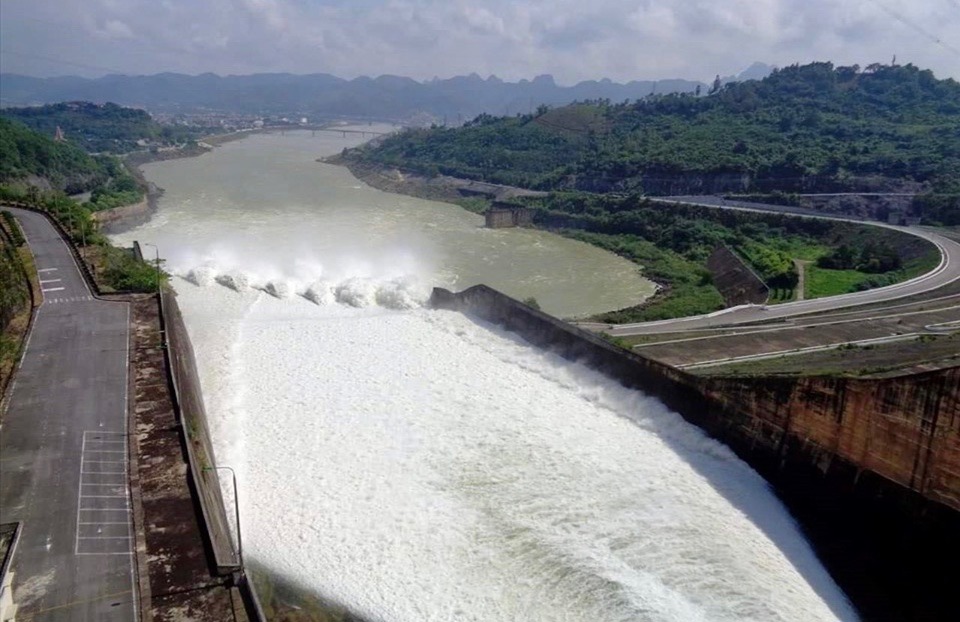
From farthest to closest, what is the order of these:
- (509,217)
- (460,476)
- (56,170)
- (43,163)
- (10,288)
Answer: (56,170), (43,163), (509,217), (10,288), (460,476)

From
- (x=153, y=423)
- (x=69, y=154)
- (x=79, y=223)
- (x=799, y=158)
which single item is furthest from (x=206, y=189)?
(x=153, y=423)

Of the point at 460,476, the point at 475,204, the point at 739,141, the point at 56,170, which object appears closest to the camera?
the point at 460,476

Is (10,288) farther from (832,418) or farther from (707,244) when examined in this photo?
(707,244)

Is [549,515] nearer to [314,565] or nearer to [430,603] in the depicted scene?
[430,603]

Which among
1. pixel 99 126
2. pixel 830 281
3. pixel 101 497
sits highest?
pixel 99 126

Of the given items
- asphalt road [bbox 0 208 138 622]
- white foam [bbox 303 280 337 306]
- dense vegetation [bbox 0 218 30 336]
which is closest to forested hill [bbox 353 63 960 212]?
white foam [bbox 303 280 337 306]

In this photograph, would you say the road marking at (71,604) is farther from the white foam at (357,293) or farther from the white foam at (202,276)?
the white foam at (202,276)

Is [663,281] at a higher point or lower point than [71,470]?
lower

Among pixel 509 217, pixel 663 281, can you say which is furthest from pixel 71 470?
pixel 509 217

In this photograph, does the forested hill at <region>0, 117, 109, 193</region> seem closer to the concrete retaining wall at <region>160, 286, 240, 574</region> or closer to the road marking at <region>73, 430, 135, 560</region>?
the concrete retaining wall at <region>160, 286, 240, 574</region>
